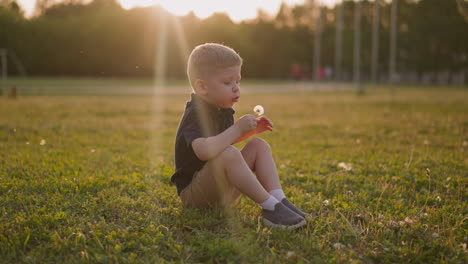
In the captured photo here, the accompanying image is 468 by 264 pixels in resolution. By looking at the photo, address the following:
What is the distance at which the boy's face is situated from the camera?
2.72 m

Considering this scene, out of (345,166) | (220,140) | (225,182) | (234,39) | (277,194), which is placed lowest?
(345,166)

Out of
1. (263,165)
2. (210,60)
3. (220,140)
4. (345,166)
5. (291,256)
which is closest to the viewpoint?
(291,256)

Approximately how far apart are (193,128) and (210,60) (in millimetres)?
462

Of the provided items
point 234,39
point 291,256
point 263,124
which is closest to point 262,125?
point 263,124

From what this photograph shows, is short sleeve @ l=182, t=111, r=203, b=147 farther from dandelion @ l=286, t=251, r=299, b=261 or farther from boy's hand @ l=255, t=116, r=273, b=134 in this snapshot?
dandelion @ l=286, t=251, r=299, b=261

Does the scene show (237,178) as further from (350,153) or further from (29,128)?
(29,128)

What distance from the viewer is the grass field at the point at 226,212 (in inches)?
95.2

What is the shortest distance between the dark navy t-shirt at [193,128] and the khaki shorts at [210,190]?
72 millimetres

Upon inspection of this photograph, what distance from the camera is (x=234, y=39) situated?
49.6 meters

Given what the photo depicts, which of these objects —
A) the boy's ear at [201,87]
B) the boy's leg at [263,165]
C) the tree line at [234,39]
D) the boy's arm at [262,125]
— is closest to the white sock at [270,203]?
the boy's leg at [263,165]

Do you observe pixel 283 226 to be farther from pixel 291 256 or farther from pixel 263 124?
pixel 263 124

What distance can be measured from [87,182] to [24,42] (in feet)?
145

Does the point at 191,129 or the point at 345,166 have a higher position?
the point at 191,129

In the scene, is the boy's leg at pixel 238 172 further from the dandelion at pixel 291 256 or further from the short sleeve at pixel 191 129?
the dandelion at pixel 291 256
